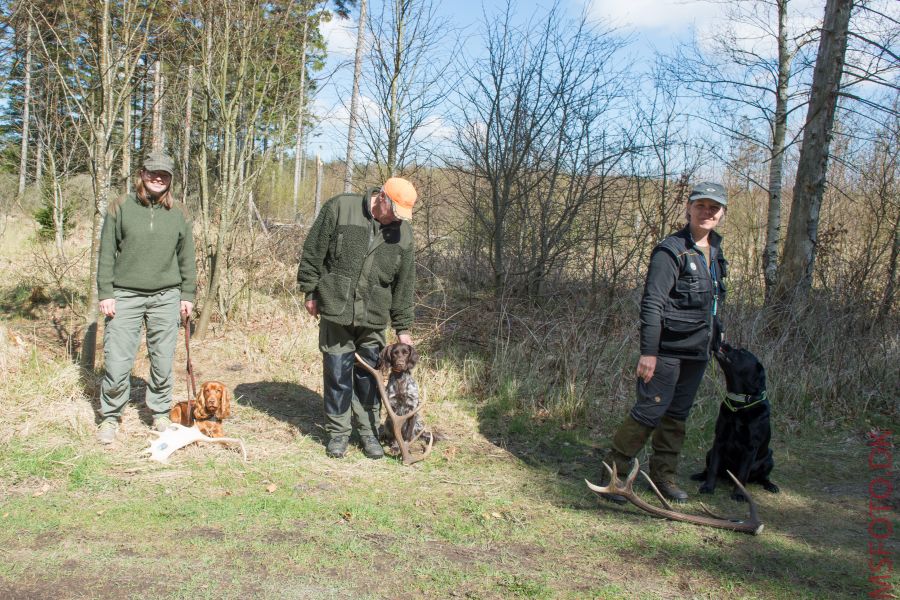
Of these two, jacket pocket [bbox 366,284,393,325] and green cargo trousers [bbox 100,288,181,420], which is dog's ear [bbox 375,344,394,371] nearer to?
jacket pocket [bbox 366,284,393,325]

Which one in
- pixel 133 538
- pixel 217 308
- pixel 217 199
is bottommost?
pixel 133 538

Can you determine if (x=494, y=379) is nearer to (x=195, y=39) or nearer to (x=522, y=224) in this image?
(x=522, y=224)

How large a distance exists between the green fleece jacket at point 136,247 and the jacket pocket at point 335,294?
117 cm

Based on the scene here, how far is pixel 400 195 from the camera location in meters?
4.49

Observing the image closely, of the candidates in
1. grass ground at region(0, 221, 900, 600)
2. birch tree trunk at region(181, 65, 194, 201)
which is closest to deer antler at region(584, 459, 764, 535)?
grass ground at region(0, 221, 900, 600)

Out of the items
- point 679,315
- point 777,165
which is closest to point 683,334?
point 679,315

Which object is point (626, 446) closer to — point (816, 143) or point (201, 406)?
point (201, 406)

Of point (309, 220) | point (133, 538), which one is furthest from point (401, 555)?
point (309, 220)

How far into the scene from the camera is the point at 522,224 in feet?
27.8

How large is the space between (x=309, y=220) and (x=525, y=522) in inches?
585

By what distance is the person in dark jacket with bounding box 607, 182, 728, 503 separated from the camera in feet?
13.0

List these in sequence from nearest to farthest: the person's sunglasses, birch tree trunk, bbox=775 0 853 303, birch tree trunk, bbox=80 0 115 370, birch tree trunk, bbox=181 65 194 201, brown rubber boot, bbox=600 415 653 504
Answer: brown rubber boot, bbox=600 415 653 504 < the person's sunglasses < birch tree trunk, bbox=80 0 115 370 < birch tree trunk, bbox=775 0 853 303 < birch tree trunk, bbox=181 65 194 201

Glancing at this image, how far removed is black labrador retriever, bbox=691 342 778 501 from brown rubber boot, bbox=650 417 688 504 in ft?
0.95

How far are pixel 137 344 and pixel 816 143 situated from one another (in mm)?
8373
